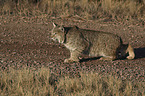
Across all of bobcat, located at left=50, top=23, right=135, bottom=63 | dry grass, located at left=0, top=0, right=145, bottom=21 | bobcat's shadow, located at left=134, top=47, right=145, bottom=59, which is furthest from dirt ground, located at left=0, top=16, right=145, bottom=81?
dry grass, located at left=0, top=0, right=145, bottom=21

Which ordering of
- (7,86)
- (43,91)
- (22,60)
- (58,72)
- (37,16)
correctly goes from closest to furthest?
1. (43,91)
2. (7,86)
3. (58,72)
4. (22,60)
5. (37,16)

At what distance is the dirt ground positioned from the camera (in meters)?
6.93

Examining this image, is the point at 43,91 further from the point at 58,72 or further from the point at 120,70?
the point at 120,70

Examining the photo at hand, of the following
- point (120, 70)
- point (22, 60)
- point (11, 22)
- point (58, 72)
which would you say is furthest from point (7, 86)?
point (11, 22)

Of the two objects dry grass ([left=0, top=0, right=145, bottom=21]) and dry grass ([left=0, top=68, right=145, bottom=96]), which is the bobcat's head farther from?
dry grass ([left=0, top=0, right=145, bottom=21])

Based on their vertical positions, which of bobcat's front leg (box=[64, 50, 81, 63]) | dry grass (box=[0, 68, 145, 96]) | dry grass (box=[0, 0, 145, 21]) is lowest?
dry grass (box=[0, 68, 145, 96])

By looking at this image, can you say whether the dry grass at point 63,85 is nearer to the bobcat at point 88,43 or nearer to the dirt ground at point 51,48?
the dirt ground at point 51,48

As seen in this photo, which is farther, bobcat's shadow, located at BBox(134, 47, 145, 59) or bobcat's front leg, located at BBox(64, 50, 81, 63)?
bobcat's shadow, located at BBox(134, 47, 145, 59)

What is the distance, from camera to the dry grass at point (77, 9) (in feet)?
42.7

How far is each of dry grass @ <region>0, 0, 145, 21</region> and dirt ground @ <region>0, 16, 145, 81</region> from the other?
1.82 feet

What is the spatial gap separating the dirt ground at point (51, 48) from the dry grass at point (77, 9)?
0.55 m

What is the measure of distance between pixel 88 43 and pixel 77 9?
20.9 ft

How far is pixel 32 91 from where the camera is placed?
5441 millimetres

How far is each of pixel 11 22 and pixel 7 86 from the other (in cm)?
669
